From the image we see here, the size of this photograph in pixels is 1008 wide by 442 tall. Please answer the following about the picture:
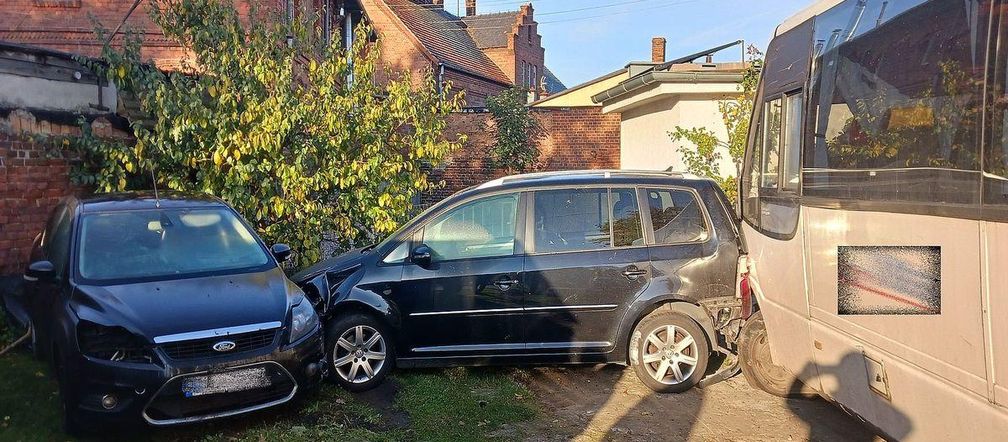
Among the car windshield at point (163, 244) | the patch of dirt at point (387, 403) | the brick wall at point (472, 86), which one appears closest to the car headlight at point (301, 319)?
the car windshield at point (163, 244)

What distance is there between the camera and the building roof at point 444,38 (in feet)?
102

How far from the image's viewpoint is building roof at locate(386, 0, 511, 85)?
102 ft

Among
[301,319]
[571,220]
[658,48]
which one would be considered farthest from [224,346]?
[658,48]

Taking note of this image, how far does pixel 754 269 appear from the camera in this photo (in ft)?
19.1

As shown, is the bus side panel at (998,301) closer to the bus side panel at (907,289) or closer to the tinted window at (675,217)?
the bus side panel at (907,289)

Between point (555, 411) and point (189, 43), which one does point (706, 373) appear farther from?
point (189, 43)

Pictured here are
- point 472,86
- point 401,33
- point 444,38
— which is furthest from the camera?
point 444,38

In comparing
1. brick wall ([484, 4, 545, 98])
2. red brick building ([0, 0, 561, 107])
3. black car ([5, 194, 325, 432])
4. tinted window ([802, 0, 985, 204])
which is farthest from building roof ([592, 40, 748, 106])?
brick wall ([484, 4, 545, 98])

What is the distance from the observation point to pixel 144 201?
6.40 meters

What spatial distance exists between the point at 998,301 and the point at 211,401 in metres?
4.41

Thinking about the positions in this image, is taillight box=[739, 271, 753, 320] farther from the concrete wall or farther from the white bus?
the concrete wall

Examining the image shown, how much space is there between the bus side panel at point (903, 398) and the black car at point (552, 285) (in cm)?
164

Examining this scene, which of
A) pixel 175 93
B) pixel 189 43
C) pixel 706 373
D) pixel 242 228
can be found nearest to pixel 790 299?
pixel 706 373

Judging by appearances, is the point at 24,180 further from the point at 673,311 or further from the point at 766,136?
the point at 766,136
